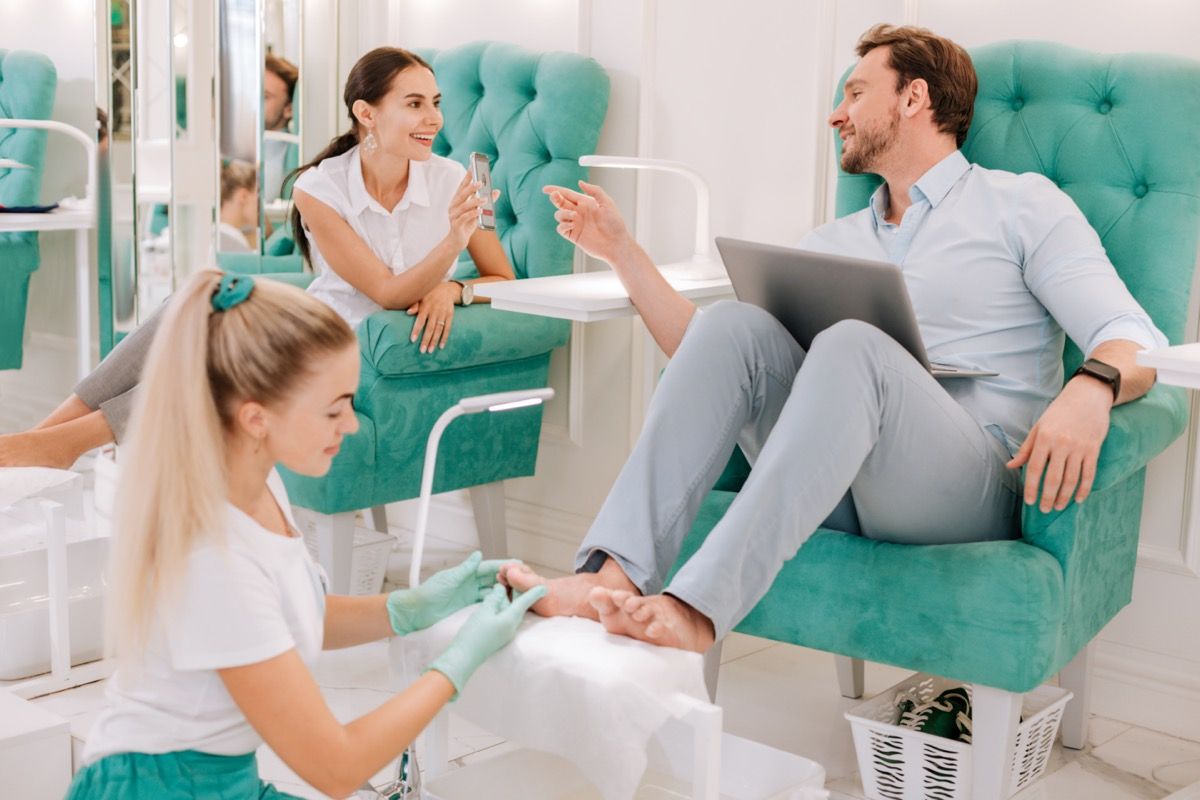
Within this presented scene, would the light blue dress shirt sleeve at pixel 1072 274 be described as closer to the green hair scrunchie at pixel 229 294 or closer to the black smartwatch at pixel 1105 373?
the black smartwatch at pixel 1105 373

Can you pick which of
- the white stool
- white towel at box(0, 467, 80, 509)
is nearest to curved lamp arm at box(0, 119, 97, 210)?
white towel at box(0, 467, 80, 509)

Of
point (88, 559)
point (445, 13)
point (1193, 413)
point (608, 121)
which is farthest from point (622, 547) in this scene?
point (445, 13)

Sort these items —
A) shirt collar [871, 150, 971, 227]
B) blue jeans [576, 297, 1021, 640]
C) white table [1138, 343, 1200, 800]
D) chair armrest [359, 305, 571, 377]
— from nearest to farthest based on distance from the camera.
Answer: white table [1138, 343, 1200, 800] → blue jeans [576, 297, 1021, 640] → shirt collar [871, 150, 971, 227] → chair armrest [359, 305, 571, 377]

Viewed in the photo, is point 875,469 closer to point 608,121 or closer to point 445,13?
point 608,121

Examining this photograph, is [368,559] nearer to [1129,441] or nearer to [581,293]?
[581,293]

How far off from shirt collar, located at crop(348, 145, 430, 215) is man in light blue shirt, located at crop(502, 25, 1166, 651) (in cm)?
61

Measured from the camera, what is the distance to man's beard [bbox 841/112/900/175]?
2.18 metres

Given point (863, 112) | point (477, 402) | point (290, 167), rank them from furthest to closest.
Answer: point (290, 167), point (863, 112), point (477, 402)

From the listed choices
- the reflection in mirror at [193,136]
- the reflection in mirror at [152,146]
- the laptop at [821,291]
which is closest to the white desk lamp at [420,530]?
the laptop at [821,291]

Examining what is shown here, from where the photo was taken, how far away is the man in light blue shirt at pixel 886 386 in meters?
1.62

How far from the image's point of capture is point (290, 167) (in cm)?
349

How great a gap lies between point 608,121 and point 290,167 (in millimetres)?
958

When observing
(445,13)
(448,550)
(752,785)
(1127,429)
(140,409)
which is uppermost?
(445,13)

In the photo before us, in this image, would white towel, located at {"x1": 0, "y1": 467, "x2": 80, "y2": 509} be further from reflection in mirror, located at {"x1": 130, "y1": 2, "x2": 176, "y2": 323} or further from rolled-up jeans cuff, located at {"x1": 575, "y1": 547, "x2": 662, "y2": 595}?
reflection in mirror, located at {"x1": 130, "y1": 2, "x2": 176, "y2": 323}
